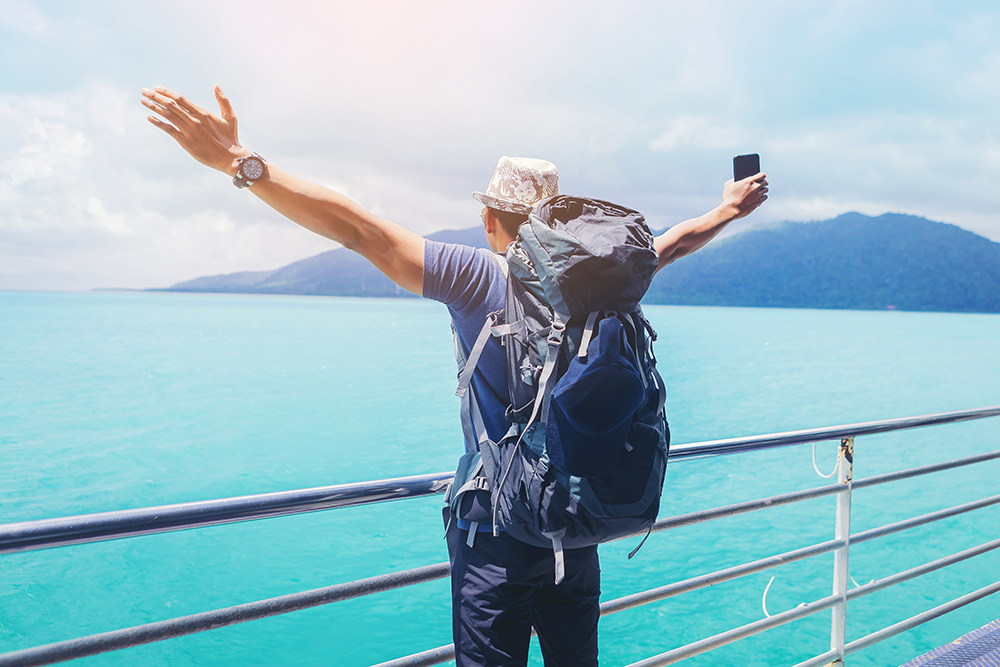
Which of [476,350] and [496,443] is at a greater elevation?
[476,350]

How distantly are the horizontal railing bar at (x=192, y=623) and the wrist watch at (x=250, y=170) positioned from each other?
0.77 metres

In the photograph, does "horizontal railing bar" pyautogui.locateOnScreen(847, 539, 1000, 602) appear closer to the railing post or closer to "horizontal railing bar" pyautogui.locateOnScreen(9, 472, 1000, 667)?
the railing post

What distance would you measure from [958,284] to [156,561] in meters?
174

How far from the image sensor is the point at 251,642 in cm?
1415

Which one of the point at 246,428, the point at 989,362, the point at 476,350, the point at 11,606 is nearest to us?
the point at 476,350

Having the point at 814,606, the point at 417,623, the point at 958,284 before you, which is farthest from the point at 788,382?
the point at 958,284

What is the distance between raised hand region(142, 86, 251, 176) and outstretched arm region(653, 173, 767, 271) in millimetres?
1129

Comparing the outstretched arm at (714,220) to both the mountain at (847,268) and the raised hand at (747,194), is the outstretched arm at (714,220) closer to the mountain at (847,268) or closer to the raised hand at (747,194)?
the raised hand at (747,194)

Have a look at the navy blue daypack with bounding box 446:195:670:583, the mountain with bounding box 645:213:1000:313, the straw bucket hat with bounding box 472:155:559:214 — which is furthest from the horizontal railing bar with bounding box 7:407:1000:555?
the mountain with bounding box 645:213:1000:313

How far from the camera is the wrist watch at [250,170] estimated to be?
4.01ft

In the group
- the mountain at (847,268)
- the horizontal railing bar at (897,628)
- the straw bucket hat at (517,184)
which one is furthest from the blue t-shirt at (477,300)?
the mountain at (847,268)

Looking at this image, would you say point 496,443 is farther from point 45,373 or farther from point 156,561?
point 45,373

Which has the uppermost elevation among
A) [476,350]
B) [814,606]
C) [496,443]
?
[476,350]

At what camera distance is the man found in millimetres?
1148
